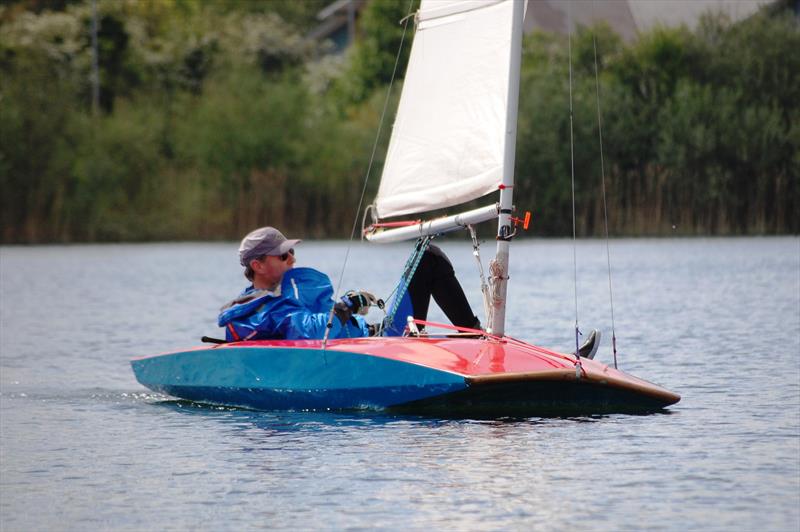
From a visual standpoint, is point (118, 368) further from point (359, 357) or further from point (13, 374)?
point (359, 357)

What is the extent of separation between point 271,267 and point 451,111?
171 cm

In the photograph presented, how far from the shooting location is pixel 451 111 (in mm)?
10727

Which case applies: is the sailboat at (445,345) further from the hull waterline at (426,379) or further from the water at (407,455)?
the water at (407,455)

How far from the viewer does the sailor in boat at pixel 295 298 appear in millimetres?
9938

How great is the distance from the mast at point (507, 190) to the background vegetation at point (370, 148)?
984 inches

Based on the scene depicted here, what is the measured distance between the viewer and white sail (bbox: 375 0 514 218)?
34.1ft

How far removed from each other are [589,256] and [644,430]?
23.9 m

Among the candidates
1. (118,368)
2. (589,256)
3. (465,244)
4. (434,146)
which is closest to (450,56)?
(434,146)

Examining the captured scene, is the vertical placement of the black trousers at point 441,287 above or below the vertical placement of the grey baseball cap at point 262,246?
below

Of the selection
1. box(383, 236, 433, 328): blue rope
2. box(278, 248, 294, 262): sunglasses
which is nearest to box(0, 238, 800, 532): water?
box(383, 236, 433, 328): blue rope

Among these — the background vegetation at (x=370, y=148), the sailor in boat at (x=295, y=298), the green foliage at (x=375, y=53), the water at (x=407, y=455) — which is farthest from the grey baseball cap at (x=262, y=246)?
the green foliage at (x=375, y=53)

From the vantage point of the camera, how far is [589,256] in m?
33.2

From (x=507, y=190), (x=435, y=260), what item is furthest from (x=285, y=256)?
(x=507, y=190)

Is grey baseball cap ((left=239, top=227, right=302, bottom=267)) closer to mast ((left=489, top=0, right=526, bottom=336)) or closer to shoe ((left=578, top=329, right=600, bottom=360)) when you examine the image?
mast ((left=489, top=0, right=526, bottom=336))
